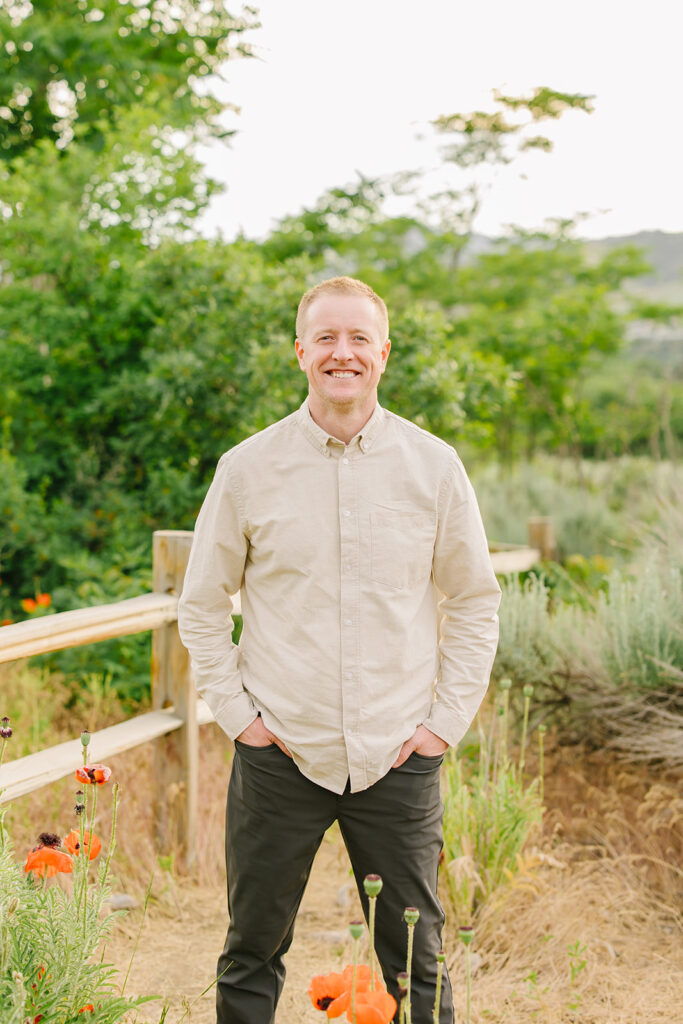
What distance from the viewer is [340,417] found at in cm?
203

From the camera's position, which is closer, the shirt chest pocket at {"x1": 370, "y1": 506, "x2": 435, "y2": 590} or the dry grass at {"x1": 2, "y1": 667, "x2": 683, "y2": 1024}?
the shirt chest pocket at {"x1": 370, "y1": 506, "x2": 435, "y2": 590}

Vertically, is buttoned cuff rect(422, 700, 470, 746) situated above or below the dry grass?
above

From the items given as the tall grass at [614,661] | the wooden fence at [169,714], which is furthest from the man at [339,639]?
the tall grass at [614,661]

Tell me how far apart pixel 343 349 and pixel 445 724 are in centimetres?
90

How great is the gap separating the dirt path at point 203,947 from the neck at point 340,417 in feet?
5.95

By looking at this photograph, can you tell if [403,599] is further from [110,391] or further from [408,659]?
[110,391]

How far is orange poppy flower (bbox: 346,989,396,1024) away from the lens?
4.30 feet

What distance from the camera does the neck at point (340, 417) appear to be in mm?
2027

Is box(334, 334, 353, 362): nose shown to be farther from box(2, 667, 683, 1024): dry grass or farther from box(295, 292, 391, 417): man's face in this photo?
box(2, 667, 683, 1024): dry grass

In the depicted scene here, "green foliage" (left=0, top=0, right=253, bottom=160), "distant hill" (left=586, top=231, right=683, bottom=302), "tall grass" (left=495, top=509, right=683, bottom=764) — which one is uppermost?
"distant hill" (left=586, top=231, right=683, bottom=302)

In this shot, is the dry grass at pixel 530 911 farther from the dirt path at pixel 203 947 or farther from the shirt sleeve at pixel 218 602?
the shirt sleeve at pixel 218 602

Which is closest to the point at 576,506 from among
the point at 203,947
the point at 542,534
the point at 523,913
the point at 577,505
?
the point at 577,505

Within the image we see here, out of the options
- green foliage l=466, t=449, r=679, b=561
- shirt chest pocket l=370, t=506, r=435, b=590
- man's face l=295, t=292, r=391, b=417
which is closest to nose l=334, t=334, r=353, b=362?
man's face l=295, t=292, r=391, b=417

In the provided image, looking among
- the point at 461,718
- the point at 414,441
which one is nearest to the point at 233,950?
the point at 461,718
